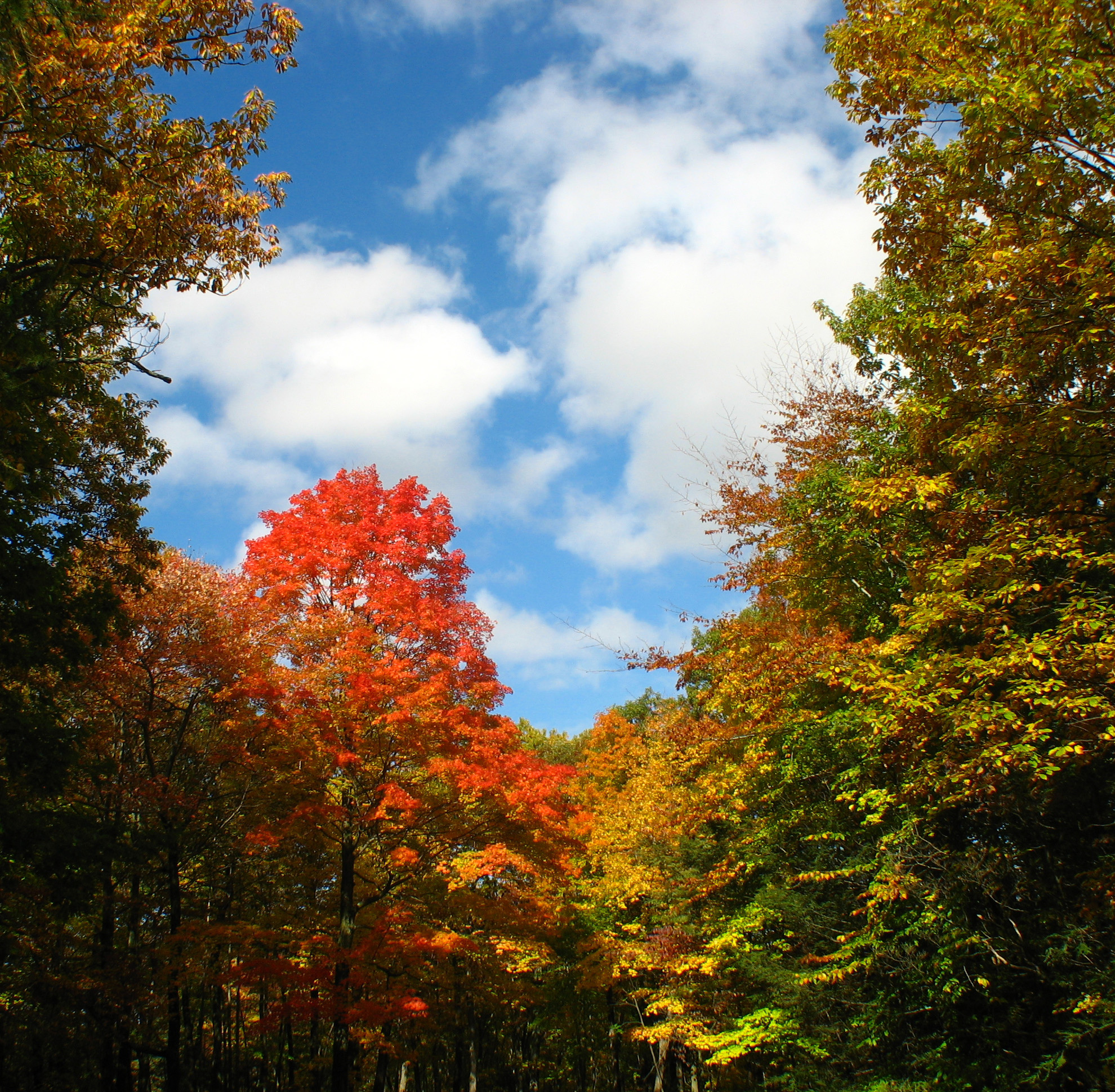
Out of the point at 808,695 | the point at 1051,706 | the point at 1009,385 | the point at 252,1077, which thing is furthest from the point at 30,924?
the point at 252,1077

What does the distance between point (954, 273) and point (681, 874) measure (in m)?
17.1

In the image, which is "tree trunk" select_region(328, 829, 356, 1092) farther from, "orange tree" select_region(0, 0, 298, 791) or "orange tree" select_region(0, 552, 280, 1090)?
"orange tree" select_region(0, 0, 298, 791)

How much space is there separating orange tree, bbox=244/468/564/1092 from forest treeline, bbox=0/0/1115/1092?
11 centimetres

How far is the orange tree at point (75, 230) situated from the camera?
789 centimetres

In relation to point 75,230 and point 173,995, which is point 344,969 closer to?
point 173,995

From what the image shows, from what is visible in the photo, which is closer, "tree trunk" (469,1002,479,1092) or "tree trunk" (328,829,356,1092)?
"tree trunk" (328,829,356,1092)

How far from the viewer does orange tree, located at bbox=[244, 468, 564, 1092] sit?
44.8 feet

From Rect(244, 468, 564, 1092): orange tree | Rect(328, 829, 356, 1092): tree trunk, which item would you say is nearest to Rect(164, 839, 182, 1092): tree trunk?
Rect(328, 829, 356, 1092): tree trunk

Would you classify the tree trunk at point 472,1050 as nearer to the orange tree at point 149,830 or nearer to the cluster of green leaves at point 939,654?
the cluster of green leaves at point 939,654

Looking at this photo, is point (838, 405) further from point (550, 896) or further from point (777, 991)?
point (550, 896)

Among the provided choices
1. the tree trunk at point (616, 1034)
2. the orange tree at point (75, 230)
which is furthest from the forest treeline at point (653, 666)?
the tree trunk at point (616, 1034)

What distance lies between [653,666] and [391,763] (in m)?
5.53

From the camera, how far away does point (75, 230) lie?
28.3 feet

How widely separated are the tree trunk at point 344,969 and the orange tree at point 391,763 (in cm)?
3
